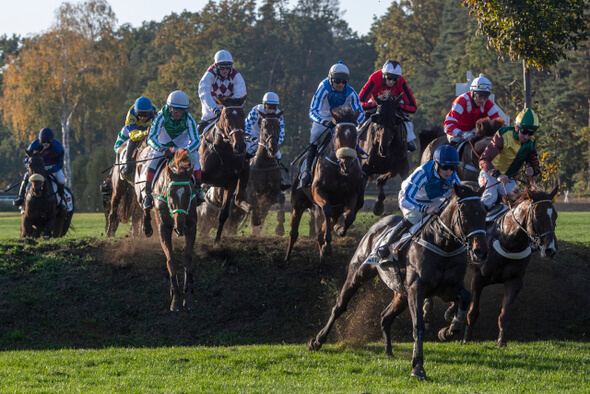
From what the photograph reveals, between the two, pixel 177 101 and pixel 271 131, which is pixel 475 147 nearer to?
pixel 271 131

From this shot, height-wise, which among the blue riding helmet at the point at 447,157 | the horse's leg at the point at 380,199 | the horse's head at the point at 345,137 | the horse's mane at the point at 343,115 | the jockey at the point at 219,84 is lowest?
the horse's leg at the point at 380,199

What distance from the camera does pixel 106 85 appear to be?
169 feet

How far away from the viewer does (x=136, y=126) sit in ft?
50.3

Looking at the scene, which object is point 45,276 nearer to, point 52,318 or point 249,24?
point 52,318

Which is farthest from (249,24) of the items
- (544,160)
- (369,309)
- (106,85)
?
(369,309)

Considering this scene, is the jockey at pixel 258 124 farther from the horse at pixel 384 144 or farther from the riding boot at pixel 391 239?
the riding boot at pixel 391 239

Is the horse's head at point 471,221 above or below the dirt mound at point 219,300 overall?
above

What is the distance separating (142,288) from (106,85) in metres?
40.9

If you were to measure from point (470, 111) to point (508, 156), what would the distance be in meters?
2.25

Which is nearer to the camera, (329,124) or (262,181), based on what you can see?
(329,124)

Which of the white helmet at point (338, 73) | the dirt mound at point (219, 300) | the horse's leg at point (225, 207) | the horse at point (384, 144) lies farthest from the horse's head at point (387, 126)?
the horse's leg at point (225, 207)

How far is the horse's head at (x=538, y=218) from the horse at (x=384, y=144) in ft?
12.8

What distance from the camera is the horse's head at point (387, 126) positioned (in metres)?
13.5

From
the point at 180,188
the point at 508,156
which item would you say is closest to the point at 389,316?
the point at 508,156
